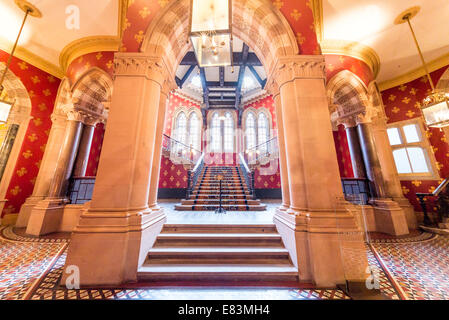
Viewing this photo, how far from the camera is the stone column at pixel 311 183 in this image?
1951 millimetres

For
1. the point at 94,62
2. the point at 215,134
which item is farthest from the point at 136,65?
the point at 215,134

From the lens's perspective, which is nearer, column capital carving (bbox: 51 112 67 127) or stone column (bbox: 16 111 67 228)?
stone column (bbox: 16 111 67 228)

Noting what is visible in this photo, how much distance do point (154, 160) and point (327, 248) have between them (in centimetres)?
297

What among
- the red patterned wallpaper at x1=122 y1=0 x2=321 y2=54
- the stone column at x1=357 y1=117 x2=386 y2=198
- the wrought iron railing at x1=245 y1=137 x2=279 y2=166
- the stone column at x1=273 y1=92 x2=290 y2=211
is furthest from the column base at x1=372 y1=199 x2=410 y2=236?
the red patterned wallpaper at x1=122 y1=0 x2=321 y2=54

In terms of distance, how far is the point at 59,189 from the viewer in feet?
13.9

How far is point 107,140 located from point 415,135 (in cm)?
917

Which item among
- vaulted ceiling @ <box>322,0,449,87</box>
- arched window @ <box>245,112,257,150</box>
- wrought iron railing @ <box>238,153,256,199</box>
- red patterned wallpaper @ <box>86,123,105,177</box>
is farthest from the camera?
arched window @ <box>245,112,257,150</box>

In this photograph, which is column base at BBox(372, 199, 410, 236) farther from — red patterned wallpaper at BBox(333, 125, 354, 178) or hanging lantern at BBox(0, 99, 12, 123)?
hanging lantern at BBox(0, 99, 12, 123)

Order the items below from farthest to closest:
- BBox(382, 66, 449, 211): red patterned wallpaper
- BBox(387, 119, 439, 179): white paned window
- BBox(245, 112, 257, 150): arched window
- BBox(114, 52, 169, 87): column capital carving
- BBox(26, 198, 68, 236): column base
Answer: BBox(245, 112, 257, 150): arched window
BBox(387, 119, 439, 179): white paned window
BBox(382, 66, 449, 211): red patterned wallpaper
BBox(26, 198, 68, 236): column base
BBox(114, 52, 169, 87): column capital carving

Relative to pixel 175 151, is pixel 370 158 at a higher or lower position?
lower

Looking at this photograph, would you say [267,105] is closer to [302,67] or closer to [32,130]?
[302,67]

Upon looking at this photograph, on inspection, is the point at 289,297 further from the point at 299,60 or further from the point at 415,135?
the point at 415,135

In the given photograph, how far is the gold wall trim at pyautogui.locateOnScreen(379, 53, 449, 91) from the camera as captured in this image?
4.95 m

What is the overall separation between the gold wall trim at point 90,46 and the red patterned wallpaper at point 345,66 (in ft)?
20.5
